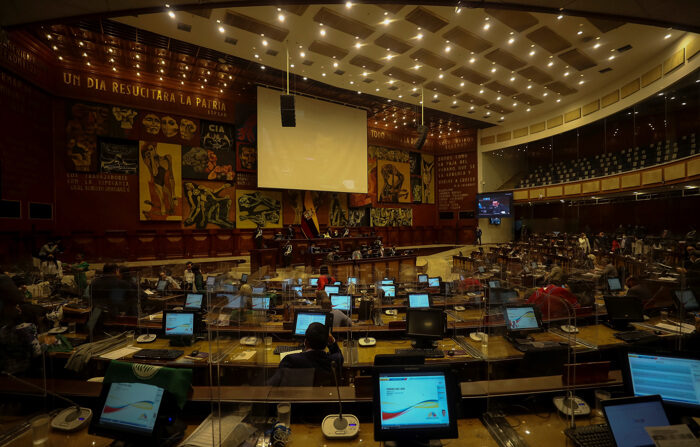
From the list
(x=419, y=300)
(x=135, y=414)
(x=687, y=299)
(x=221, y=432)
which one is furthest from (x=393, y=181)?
(x=135, y=414)

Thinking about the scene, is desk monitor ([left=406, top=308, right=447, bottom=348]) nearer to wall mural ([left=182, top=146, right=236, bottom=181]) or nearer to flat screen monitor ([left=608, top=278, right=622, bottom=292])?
flat screen monitor ([left=608, top=278, right=622, bottom=292])

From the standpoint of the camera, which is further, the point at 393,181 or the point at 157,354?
the point at 393,181

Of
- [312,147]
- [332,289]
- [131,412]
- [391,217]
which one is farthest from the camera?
[391,217]

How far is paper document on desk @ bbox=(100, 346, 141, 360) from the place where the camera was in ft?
10.7

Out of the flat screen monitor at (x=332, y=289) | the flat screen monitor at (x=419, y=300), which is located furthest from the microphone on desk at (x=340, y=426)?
the flat screen monitor at (x=332, y=289)

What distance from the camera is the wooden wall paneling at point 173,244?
461 inches

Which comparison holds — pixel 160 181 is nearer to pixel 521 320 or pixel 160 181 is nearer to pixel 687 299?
pixel 521 320

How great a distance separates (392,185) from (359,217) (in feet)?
9.53

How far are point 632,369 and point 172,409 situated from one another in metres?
3.06

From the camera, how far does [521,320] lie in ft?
12.0

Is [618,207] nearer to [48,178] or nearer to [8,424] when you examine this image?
[8,424]

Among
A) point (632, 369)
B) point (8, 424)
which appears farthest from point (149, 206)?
point (632, 369)

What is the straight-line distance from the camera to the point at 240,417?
204 centimetres

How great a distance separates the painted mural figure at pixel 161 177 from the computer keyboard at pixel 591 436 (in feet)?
42.9
